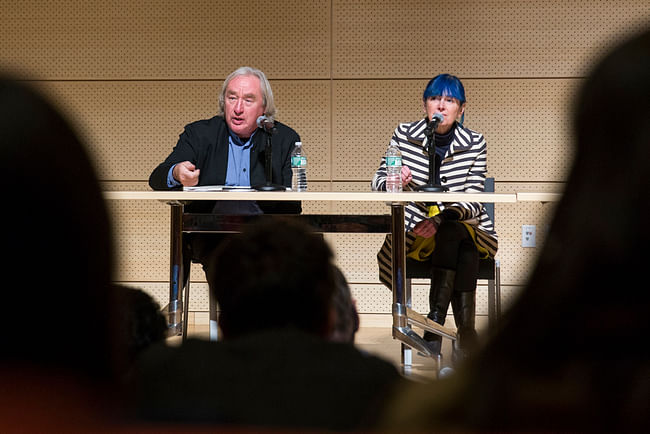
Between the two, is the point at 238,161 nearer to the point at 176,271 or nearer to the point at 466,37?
the point at 176,271

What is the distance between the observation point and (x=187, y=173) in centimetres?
283

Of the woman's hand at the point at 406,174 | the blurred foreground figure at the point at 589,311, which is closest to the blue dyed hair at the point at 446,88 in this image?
the woman's hand at the point at 406,174

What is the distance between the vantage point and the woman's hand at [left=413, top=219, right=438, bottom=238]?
117 inches

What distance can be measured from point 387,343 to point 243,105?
1488 millimetres

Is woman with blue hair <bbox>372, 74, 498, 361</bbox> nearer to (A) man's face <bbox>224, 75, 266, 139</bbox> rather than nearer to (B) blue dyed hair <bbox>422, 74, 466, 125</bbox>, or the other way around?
(B) blue dyed hair <bbox>422, 74, 466, 125</bbox>

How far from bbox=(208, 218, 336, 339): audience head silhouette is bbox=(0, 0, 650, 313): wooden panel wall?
360 cm

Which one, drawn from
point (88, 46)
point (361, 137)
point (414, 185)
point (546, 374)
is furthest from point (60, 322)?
point (88, 46)

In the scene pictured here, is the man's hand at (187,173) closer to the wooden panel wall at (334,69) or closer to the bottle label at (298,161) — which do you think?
the bottle label at (298,161)

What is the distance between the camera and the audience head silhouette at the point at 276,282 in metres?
0.69

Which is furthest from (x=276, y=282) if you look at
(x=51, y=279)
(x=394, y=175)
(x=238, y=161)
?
(x=238, y=161)

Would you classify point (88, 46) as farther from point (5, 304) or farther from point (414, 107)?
point (5, 304)

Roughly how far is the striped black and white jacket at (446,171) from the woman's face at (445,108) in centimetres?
5

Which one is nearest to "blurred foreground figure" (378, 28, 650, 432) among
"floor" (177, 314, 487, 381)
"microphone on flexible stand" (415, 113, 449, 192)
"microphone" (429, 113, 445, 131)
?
"floor" (177, 314, 487, 381)

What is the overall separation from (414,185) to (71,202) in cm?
271
